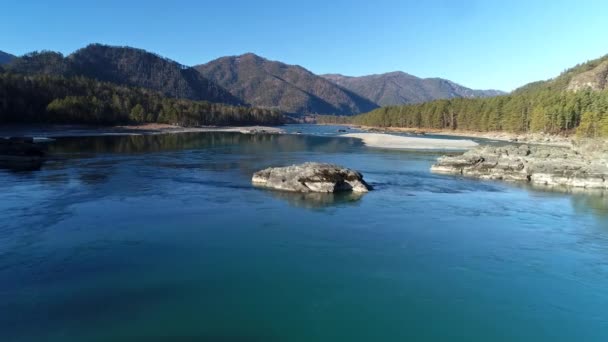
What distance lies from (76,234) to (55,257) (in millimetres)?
3875

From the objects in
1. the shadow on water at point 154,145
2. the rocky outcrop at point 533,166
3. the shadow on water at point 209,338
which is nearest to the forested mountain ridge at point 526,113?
the rocky outcrop at point 533,166

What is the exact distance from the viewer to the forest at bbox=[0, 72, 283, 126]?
110625 mm

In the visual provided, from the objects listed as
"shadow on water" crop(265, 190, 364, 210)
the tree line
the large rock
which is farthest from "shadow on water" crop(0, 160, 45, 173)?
the tree line

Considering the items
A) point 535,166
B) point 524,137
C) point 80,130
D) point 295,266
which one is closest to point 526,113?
point 524,137

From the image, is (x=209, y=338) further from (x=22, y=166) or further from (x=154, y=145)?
(x=154, y=145)

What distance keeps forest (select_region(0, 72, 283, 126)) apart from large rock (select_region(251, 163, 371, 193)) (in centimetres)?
9515

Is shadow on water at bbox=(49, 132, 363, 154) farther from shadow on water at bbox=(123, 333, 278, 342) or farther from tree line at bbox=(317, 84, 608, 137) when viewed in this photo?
shadow on water at bbox=(123, 333, 278, 342)

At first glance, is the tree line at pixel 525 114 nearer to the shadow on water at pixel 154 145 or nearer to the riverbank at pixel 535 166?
the riverbank at pixel 535 166

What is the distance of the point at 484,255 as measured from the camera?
2150 centimetres

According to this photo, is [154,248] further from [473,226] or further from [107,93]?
[107,93]

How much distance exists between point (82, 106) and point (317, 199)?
113 m

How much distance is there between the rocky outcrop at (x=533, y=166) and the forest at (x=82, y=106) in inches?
4223

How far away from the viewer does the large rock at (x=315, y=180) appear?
121 feet

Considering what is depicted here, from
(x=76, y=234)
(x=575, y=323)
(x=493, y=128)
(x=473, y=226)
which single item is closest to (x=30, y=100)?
(x=76, y=234)
